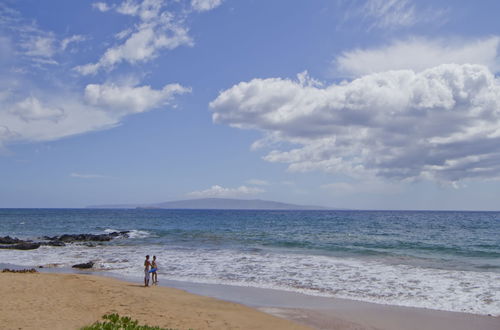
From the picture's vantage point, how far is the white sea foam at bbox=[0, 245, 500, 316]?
16.3 m

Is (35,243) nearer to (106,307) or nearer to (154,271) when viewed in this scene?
(154,271)

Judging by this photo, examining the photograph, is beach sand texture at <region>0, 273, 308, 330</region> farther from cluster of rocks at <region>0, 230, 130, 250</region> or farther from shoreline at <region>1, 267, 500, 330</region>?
cluster of rocks at <region>0, 230, 130, 250</region>

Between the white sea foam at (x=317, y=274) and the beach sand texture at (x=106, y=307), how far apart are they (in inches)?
186

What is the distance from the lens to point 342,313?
45.9 ft

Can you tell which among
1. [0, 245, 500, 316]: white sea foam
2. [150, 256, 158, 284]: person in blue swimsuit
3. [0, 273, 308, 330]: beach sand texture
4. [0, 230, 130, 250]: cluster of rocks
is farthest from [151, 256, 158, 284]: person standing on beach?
[0, 230, 130, 250]: cluster of rocks

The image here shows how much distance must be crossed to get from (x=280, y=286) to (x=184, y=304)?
5.71m

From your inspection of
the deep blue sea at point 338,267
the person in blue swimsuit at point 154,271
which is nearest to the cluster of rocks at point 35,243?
the deep blue sea at point 338,267

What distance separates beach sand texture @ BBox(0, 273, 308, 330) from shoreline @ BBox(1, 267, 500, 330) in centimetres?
92

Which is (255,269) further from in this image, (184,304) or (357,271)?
(184,304)

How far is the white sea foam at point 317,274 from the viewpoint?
53.4ft

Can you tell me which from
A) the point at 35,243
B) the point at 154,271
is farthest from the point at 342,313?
the point at 35,243

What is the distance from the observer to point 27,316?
11477 millimetres

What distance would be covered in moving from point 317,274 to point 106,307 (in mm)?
11853

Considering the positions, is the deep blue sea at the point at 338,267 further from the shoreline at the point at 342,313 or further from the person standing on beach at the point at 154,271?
the person standing on beach at the point at 154,271
